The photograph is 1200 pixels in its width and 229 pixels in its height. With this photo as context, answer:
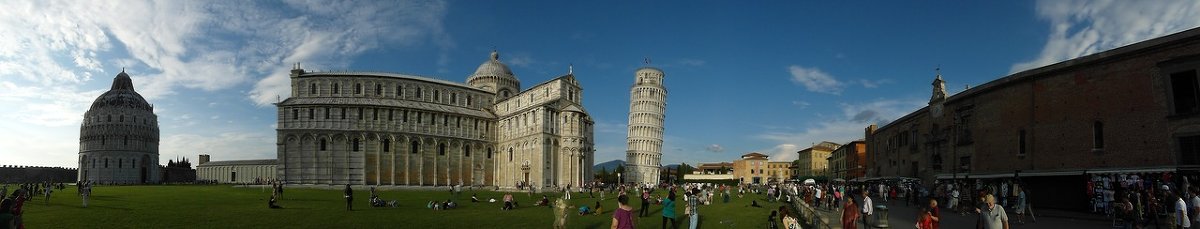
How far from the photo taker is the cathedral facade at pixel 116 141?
4163 inches

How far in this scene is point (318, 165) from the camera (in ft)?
202

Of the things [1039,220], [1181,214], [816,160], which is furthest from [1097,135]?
[816,160]

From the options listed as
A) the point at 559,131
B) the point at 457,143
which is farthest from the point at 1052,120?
the point at 457,143

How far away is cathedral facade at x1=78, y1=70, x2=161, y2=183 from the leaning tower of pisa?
8114 cm

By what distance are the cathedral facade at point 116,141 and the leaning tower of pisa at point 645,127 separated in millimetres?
81136

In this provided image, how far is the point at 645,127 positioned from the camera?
11569cm

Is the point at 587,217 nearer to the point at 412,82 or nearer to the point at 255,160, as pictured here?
the point at 412,82

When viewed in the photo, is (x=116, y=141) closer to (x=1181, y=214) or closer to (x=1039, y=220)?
(x=1039, y=220)

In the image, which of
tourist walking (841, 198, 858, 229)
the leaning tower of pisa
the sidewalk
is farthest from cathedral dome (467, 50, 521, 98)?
tourist walking (841, 198, 858, 229)

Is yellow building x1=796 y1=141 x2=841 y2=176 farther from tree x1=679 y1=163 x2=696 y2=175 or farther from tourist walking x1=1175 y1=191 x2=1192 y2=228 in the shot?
tourist walking x1=1175 y1=191 x2=1192 y2=228

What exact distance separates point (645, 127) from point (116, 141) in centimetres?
8701

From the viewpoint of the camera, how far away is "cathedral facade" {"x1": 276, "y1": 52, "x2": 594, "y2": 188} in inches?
2429

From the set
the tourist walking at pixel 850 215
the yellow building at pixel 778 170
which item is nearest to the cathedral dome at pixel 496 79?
the tourist walking at pixel 850 215

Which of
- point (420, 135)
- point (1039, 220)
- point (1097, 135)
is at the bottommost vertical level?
point (1039, 220)
